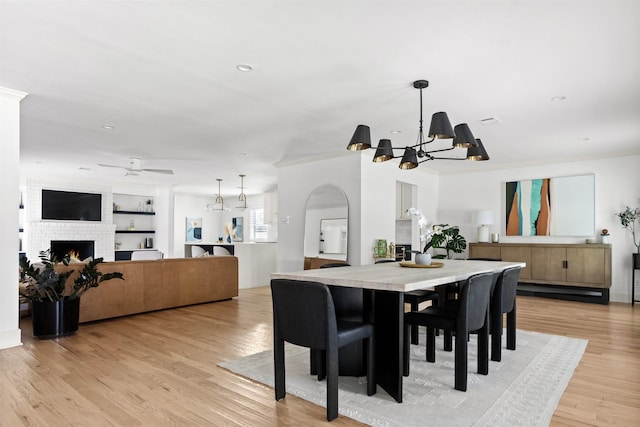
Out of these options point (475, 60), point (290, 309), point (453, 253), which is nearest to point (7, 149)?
point (290, 309)

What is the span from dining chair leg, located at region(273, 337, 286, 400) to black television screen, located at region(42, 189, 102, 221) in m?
8.19

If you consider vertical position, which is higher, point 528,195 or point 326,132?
point 326,132

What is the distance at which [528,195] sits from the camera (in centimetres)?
746

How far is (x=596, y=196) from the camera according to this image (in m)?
6.77

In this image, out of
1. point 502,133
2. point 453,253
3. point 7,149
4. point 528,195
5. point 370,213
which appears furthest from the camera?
point 453,253

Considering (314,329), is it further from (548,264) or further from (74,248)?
(74,248)

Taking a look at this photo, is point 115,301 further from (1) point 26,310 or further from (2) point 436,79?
(2) point 436,79

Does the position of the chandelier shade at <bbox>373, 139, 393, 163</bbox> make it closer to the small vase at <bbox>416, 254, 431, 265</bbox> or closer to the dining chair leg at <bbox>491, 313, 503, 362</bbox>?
the small vase at <bbox>416, 254, 431, 265</bbox>

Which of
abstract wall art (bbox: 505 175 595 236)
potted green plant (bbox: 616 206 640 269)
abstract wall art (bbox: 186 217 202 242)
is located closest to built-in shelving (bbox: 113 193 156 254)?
abstract wall art (bbox: 186 217 202 242)

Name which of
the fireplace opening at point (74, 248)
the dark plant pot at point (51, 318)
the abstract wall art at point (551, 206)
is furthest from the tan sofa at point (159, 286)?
the abstract wall art at point (551, 206)

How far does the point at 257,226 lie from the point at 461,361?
9.49 meters

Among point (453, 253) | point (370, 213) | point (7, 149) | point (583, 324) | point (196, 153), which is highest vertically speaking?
point (196, 153)

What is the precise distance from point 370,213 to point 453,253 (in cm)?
274

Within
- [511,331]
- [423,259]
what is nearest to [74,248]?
[423,259]
